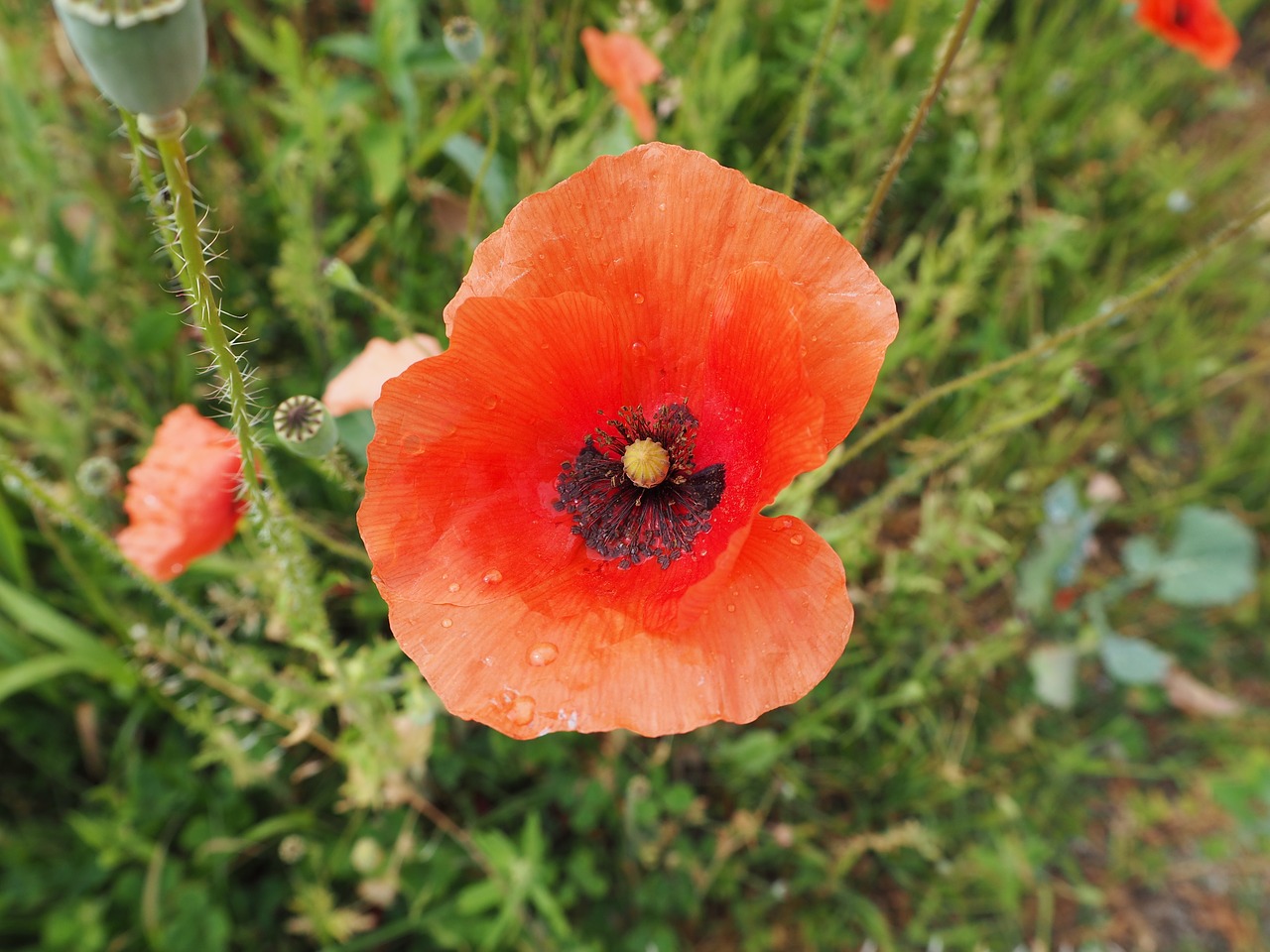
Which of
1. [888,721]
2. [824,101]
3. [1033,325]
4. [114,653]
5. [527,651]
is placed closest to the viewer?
[527,651]

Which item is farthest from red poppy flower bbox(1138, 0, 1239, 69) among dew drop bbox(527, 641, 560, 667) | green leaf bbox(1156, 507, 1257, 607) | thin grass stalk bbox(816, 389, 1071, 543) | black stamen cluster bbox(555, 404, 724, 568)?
dew drop bbox(527, 641, 560, 667)

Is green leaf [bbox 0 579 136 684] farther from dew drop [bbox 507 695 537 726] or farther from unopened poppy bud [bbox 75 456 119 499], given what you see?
dew drop [bbox 507 695 537 726]

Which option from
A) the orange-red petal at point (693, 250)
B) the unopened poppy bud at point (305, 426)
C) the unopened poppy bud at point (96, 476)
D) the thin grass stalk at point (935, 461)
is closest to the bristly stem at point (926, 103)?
the orange-red petal at point (693, 250)

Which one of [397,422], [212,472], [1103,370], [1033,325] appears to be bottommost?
[1103,370]

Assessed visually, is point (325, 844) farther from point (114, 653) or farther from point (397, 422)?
point (397, 422)

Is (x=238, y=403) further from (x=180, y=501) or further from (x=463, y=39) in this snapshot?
(x=463, y=39)

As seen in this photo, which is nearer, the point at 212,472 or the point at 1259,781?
Result: the point at 212,472

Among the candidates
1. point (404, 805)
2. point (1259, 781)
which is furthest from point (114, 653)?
point (1259, 781)
